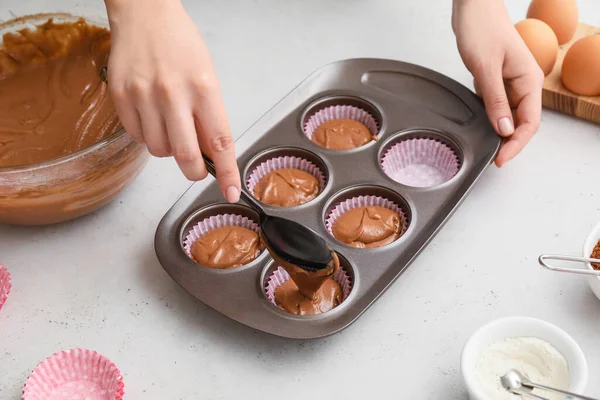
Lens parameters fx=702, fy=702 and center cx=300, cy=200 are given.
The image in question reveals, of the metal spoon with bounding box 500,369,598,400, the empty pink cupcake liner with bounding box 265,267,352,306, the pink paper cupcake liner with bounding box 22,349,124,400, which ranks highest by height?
the metal spoon with bounding box 500,369,598,400

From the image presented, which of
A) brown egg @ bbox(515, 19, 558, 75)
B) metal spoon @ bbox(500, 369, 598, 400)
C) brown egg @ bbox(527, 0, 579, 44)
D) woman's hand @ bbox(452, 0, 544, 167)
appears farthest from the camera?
brown egg @ bbox(527, 0, 579, 44)

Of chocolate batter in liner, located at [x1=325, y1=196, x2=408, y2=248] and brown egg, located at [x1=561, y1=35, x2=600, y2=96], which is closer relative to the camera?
chocolate batter in liner, located at [x1=325, y1=196, x2=408, y2=248]

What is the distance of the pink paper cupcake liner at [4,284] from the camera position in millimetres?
1839

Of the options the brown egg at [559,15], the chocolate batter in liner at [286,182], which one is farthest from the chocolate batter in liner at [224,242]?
the brown egg at [559,15]

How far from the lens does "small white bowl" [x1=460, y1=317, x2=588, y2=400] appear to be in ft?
4.71

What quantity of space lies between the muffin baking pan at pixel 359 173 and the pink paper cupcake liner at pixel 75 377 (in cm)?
27

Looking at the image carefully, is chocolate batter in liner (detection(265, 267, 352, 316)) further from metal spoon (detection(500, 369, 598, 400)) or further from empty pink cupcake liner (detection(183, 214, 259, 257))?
metal spoon (detection(500, 369, 598, 400))

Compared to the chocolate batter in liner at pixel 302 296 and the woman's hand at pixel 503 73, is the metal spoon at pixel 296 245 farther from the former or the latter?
the woman's hand at pixel 503 73

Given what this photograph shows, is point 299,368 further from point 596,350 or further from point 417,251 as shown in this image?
point 596,350

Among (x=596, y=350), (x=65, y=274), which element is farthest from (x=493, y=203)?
(x=65, y=274)

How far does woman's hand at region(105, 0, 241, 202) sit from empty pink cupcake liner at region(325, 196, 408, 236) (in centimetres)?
44

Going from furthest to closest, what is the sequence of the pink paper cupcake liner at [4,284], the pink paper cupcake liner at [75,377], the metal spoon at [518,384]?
the pink paper cupcake liner at [4,284] < the pink paper cupcake liner at [75,377] < the metal spoon at [518,384]

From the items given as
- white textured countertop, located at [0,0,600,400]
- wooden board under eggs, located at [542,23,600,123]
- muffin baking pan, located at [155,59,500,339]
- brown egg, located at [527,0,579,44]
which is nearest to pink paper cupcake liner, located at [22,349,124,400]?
white textured countertop, located at [0,0,600,400]

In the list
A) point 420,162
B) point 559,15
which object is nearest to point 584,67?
point 559,15
